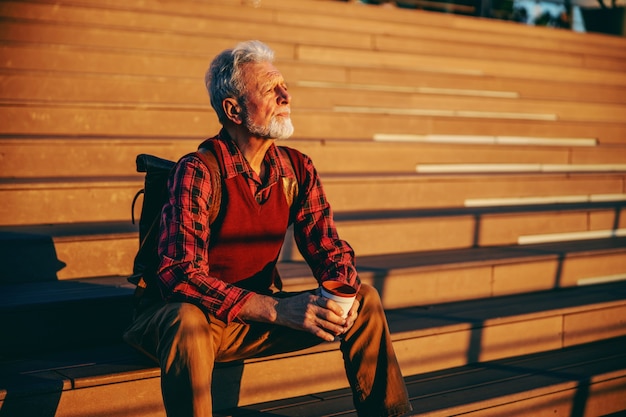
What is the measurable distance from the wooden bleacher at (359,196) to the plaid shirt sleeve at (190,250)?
423mm

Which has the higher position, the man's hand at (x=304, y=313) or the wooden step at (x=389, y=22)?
the wooden step at (x=389, y=22)

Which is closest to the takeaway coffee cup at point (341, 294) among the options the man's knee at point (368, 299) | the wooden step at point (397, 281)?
the man's knee at point (368, 299)

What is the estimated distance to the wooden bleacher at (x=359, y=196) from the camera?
2891 millimetres

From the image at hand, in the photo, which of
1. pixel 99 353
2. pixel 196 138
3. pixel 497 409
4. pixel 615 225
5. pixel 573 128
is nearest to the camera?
pixel 99 353

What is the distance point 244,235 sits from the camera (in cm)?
261

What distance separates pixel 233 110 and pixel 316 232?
0.53 meters

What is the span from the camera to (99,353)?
2805 mm

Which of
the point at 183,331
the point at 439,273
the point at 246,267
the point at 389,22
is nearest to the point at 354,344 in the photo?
the point at 246,267

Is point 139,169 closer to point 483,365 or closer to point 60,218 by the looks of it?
point 60,218

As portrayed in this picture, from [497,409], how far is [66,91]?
9.52ft

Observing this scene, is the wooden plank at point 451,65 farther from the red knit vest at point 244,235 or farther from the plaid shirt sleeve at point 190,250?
the plaid shirt sleeve at point 190,250

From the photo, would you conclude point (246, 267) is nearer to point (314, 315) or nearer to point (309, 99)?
point (314, 315)

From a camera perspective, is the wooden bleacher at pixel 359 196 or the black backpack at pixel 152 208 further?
the wooden bleacher at pixel 359 196

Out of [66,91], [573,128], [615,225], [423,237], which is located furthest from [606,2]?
[66,91]
